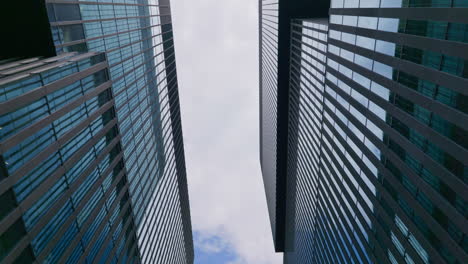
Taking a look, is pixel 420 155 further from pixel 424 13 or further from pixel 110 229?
pixel 110 229

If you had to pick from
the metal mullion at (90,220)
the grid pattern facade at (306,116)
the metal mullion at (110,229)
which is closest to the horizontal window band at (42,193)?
the metal mullion at (90,220)

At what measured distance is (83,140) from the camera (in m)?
26.3

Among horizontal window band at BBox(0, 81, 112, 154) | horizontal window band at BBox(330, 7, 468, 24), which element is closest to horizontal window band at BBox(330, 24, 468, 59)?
horizontal window band at BBox(330, 7, 468, 24)

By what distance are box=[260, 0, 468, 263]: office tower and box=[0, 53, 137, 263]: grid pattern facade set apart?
79.3 feet

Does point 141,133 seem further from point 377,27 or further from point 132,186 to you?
point 377,27

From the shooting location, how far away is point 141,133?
45.4 m

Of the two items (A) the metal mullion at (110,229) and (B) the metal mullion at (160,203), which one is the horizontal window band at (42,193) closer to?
(A) the metal mullion at (110,229)

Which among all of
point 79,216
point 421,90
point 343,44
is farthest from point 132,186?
point 421,90

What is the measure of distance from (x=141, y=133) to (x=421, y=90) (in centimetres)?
3654

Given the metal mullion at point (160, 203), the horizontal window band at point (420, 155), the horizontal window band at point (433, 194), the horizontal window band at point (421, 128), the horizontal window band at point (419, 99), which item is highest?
the horizontal window band at point (419, 99)

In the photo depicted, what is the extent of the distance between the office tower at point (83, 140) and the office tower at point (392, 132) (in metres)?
24.2

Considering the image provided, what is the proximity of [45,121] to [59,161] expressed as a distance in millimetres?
3368

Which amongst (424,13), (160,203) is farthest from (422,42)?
(160,203)

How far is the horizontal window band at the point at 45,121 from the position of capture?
17.5m
